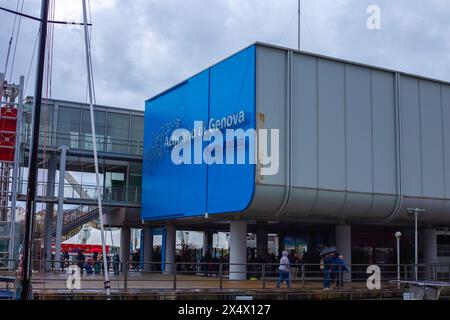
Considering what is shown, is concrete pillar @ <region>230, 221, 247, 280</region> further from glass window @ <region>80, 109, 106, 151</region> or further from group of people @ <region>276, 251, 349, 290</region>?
glass window @ <region>80, 109, 106, 151</region>

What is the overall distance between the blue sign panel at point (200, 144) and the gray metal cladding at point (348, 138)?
2.87 ft

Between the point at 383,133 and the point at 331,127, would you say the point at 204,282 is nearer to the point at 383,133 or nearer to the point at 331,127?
the point at 331,127

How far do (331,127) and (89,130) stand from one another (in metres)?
21.4

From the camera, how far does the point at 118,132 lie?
47.3m

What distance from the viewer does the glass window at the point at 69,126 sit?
44.8m

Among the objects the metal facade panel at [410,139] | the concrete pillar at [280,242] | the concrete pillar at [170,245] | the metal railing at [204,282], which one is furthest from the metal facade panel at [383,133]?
the concrete pillar at [170,245]

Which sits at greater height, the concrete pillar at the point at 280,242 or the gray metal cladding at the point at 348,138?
the gray metal cladding at the point at 348,138

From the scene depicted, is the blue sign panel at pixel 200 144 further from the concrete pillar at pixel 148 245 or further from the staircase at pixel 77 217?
the staircase at pixel 77 217

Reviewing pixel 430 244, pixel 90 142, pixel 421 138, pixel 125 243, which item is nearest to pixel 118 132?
pixel 90 142

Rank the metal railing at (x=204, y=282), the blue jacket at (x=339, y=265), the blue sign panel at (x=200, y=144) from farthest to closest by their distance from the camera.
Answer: the blue sign panel at (x=200, y=144), the blue jacket at (x=339, y=265), the metal railing at (x=204, y=282)

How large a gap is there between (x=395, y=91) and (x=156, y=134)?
14.8 meters
